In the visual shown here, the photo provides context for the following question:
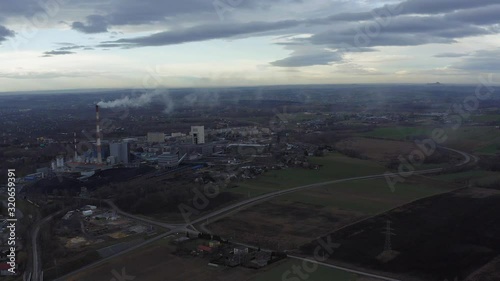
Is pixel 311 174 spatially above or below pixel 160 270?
above

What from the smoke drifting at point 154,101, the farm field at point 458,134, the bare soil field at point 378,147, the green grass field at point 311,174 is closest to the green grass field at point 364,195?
the green grass field at point 311,174

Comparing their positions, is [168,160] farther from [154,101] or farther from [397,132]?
[154,101]

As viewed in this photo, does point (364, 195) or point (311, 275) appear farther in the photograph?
point (364, 195)

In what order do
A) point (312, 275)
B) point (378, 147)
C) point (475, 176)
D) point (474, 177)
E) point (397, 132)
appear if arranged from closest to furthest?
point (312, 275)
point (474, 177)
point (475, 176)
point (378, 147)
point (397, 132)

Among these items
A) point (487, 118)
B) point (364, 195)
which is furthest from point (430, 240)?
point (487, 118)

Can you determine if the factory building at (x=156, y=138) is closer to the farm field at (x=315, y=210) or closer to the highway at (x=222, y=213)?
the highway at (x=222, y=213)

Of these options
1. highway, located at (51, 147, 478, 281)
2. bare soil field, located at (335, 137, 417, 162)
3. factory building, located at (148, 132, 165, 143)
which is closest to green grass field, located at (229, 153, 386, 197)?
highway, located at (51, 147, 478, 281)

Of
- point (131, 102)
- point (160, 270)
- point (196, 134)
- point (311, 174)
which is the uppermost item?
point (131, 102)

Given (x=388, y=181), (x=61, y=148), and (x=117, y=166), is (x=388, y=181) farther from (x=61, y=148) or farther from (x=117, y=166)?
(x=61, y=148)
